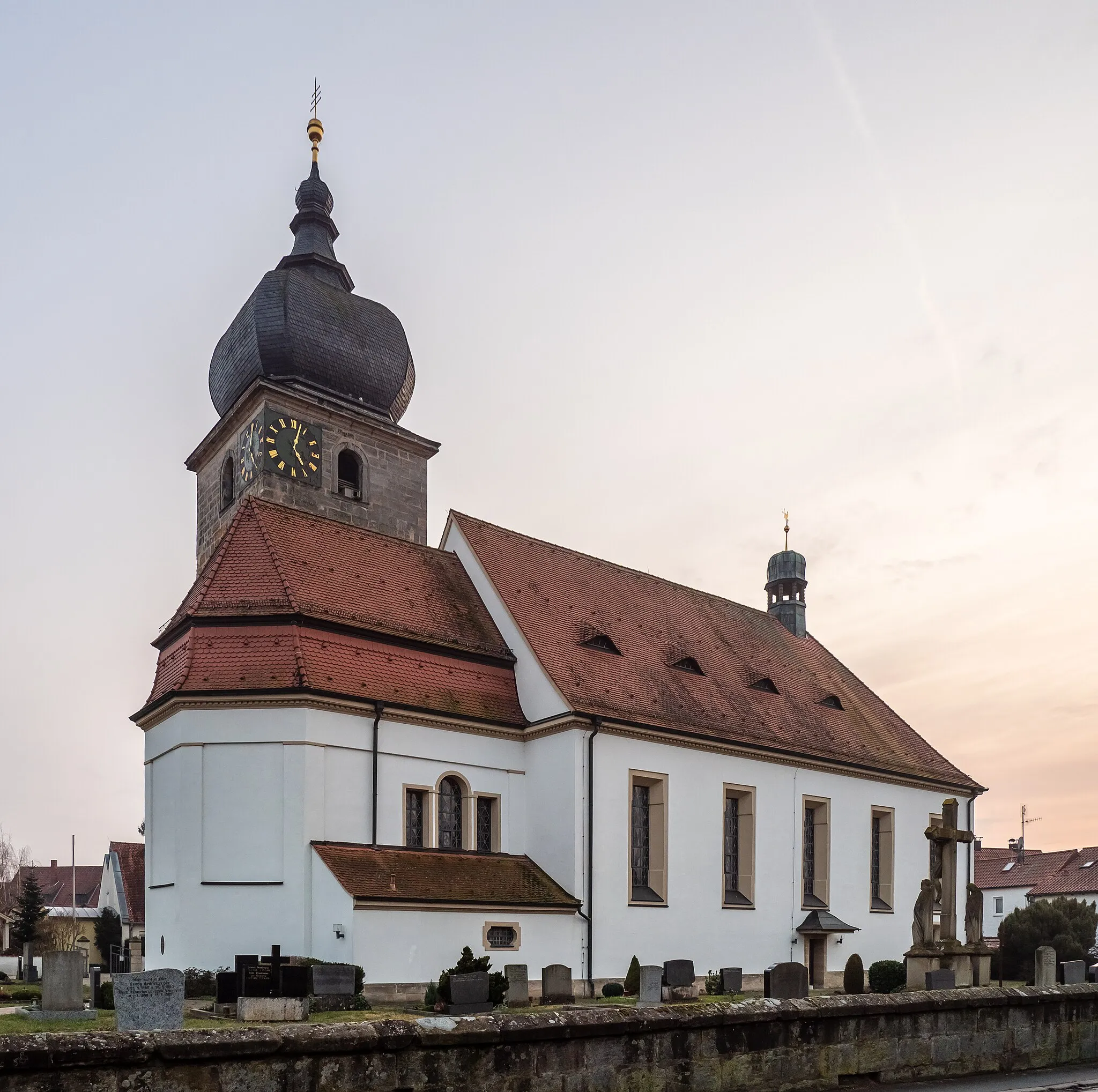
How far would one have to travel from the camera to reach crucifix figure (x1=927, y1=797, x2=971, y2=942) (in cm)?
2059

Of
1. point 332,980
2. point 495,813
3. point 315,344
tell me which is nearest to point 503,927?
point 495,813

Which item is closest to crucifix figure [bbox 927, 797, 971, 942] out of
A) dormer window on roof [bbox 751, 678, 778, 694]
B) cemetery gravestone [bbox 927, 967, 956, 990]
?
cemetery gravestone [bbox 927, 967, 956, 990]

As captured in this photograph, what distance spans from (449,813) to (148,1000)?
1228cm

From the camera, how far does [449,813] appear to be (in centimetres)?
2308

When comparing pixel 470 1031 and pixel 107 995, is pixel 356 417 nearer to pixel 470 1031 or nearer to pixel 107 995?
pixel 107 995

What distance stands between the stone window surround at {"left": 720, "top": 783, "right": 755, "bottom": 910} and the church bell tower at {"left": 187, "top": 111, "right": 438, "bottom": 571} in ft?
42.6

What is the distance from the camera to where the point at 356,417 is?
33188 millimetres

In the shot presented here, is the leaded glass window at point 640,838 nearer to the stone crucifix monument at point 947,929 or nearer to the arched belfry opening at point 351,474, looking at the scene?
the stone crucifix monument at point 947,929

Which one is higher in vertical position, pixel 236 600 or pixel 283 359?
pixel 283 359

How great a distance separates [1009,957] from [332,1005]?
29236 mm

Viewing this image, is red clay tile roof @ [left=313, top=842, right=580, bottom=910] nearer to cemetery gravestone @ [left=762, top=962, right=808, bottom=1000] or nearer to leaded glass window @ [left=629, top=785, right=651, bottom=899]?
leaded glass window @ [left=629, top=785, right=651, bottom=899]

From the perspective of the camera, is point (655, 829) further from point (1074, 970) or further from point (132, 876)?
point (132, 876)

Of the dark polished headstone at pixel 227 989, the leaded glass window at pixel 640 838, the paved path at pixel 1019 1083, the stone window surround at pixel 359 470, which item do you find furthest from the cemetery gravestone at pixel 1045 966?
the stone window surround at pixel 359 470

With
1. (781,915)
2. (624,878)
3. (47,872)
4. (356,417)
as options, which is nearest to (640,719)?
(624,878)
